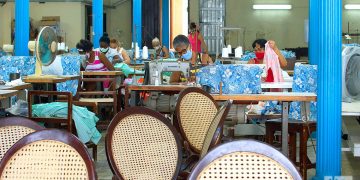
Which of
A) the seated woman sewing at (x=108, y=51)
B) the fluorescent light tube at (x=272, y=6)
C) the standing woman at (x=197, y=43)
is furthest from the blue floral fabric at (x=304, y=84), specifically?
the fluorescent light tube at (x=272, y=6)

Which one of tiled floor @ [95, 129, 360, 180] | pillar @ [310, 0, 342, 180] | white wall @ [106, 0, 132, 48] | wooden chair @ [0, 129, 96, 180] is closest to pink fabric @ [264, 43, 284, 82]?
tiled floor @ [95, 129, 360, 180]

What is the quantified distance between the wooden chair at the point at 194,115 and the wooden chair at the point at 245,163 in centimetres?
200

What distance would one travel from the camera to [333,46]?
16.2 feet

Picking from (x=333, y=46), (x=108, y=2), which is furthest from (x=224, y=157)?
(x=108, y=2)

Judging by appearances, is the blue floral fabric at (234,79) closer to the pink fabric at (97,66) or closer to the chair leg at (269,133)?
the chair leg at (269,133)

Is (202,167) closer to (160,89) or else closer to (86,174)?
(86,174)

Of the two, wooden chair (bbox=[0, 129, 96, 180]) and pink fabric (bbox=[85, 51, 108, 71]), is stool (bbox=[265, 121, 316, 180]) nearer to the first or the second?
wooden chair (bbox=[0, 129, 96, 180])

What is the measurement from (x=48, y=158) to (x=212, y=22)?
15.7m

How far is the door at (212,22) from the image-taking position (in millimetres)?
17047

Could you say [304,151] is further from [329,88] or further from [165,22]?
[165,22]

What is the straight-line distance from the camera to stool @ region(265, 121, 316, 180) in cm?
528

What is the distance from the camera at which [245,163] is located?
2074 millimetres

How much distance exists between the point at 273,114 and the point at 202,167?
3.98m

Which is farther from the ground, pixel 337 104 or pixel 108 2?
pixel 108 2
